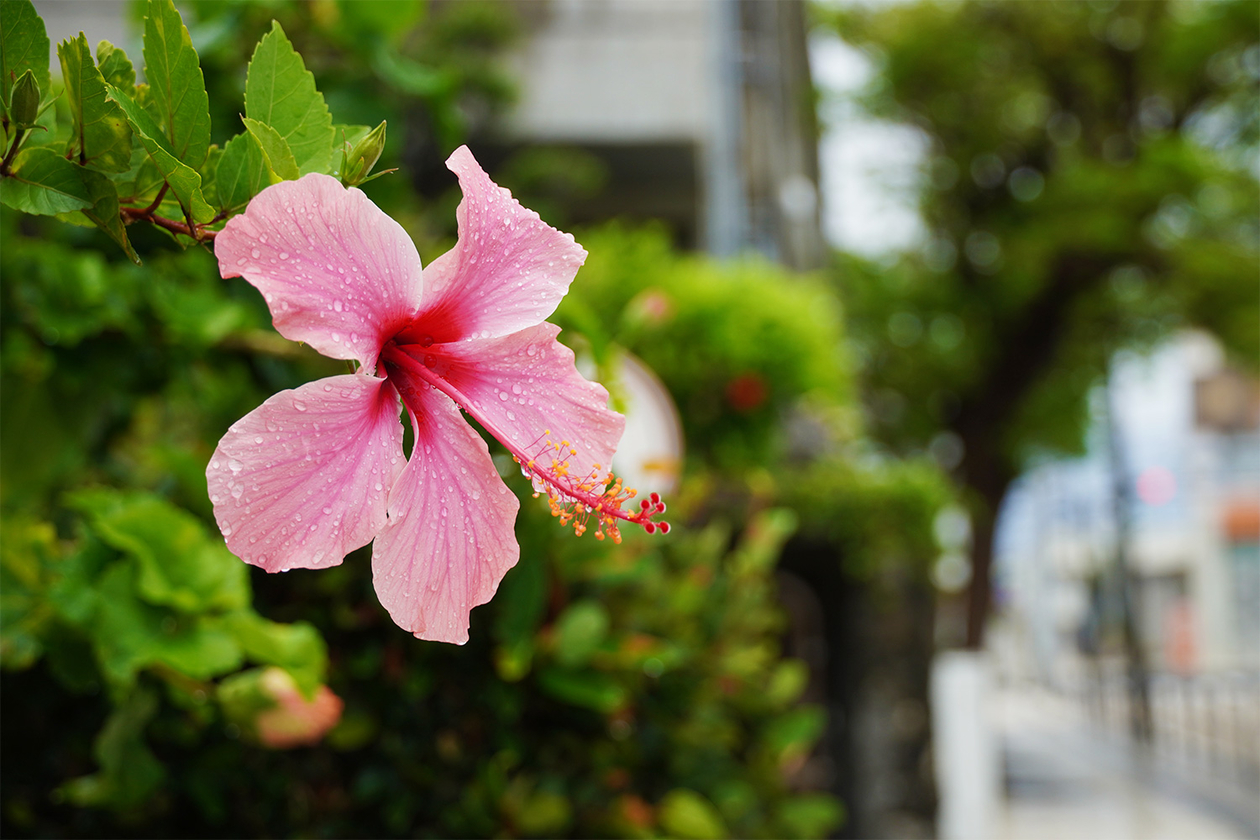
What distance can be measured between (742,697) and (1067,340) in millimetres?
12141

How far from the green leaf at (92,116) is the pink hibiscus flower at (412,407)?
13cm

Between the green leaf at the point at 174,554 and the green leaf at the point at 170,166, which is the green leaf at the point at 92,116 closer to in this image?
the green leaf at the point at 170,166

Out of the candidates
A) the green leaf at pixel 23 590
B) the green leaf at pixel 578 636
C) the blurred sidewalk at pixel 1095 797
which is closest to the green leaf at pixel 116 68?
the green leaf at pixel 23 590

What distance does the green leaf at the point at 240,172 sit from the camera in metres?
0.42

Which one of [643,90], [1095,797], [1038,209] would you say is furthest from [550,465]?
[1038,209]

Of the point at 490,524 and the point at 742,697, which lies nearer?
the point at 490,524

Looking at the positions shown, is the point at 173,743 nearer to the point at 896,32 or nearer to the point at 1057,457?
the point at 896,32

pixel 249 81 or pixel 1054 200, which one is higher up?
pixel 1054 200

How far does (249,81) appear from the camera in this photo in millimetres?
426

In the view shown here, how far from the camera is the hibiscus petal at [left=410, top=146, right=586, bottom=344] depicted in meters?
0.43

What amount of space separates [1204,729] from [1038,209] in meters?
6.98

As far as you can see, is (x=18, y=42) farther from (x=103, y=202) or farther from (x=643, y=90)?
(x=643, y=90)

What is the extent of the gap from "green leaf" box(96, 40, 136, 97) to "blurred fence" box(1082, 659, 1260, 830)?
906cm

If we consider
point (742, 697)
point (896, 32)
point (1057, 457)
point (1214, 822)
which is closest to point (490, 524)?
point (742, 697)
